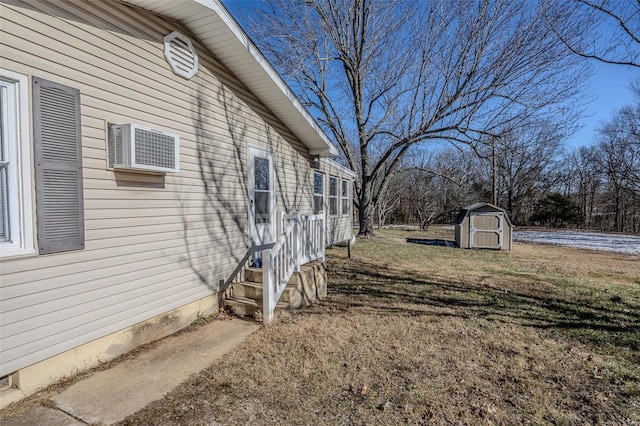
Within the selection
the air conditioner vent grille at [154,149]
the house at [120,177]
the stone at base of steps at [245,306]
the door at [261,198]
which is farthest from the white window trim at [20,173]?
the door at [261,198]

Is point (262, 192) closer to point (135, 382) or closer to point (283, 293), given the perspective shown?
point (283, 293)

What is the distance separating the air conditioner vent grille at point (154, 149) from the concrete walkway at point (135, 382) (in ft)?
6.54

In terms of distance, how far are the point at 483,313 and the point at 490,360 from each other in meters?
1.61

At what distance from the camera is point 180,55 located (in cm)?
400

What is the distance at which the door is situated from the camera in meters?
5.46

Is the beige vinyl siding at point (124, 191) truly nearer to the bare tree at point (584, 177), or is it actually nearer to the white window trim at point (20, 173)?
the white window trim at point (20, 173)

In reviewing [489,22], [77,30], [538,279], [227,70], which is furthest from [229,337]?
[489,22]

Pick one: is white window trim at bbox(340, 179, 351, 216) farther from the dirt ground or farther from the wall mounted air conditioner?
the wall mounted air conditioner

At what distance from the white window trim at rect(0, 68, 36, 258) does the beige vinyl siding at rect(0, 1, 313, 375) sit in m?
0.10

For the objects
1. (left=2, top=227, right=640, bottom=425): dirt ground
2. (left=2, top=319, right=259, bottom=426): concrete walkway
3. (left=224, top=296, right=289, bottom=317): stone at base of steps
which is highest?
(left=224, top=296, right=289, bottom=317): stone at base of steps

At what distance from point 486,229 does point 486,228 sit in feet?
0.13

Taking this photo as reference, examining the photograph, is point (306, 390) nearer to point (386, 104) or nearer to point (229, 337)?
point (229, 337)

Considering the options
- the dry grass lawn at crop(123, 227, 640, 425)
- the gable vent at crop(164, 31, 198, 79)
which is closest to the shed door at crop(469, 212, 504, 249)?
the dry grass lawn at crop(123, 227, 640, 425)

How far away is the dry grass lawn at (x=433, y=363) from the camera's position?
2424 millimetres
